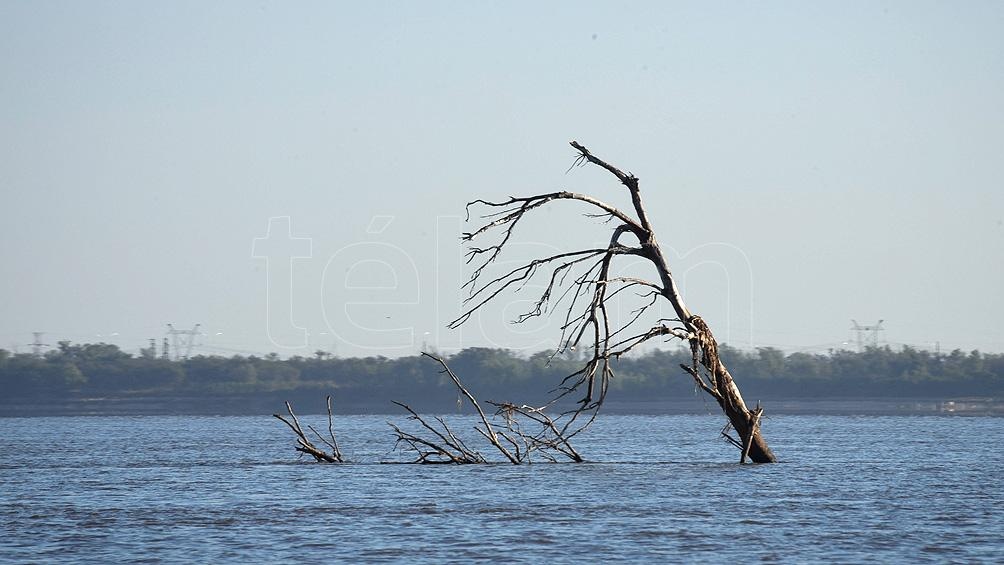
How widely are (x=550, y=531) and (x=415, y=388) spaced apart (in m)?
150

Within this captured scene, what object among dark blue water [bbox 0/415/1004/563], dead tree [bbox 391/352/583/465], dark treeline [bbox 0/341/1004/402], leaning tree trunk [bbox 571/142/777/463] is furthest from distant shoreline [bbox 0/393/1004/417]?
leaning tree trunk [bbox 571/142/777/463]

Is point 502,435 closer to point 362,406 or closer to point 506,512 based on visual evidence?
point 506,512

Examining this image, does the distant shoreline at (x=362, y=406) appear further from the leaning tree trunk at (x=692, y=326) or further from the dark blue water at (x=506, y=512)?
the leaning tree trunk at (x=692, y=326)

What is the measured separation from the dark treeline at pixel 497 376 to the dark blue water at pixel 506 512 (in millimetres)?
121954

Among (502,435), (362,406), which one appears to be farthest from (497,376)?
(502,435)

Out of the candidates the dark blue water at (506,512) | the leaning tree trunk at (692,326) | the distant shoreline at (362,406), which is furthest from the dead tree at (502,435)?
the distant shoreline at (362,406)

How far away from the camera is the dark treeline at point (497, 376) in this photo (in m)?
163

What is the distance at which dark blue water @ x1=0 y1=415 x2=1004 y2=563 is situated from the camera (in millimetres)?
21188

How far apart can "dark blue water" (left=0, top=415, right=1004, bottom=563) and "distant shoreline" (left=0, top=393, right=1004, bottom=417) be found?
116144 mm

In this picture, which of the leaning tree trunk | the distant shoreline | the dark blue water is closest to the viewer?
the dark blue water

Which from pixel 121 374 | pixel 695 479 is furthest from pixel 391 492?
pixel 121 374

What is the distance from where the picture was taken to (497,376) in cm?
17325

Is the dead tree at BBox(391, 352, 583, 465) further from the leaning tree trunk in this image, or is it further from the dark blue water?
the leaning tree trunk

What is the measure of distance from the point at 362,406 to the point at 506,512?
144149mm
